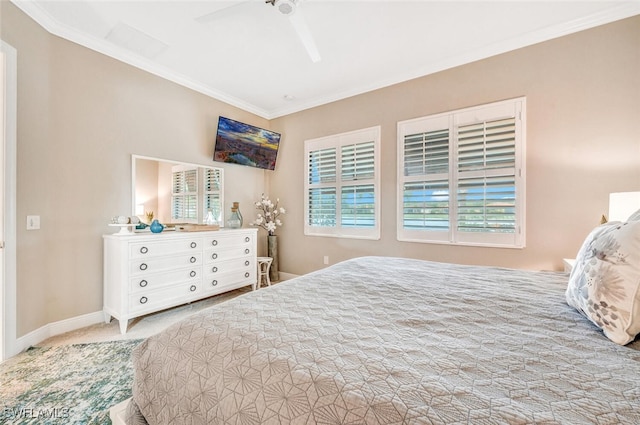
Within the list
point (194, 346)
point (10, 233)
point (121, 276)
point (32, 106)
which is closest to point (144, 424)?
point (194, 346)

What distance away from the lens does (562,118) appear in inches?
94.4

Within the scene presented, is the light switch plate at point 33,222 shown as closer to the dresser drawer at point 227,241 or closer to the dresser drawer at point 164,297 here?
the dresser drawer at point 164,297

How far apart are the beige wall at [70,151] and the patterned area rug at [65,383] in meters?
0.39

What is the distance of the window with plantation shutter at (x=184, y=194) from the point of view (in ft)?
10.3

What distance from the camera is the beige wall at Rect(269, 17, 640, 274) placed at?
86.1 inches

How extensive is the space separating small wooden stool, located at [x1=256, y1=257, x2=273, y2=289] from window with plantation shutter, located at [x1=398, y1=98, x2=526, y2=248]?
1.90m

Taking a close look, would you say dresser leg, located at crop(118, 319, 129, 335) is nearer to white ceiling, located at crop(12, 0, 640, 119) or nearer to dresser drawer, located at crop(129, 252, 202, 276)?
dresser drawer, located at crop(129, 252, 202, 276)

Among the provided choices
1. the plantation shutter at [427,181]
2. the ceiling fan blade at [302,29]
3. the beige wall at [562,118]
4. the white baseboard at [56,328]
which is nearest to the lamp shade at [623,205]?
the beige wall at [562,118]

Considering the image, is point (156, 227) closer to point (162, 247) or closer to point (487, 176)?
point (162, 247)

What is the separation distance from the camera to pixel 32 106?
2146 mm

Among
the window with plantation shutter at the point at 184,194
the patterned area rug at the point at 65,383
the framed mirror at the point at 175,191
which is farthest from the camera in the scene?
the window with plantation shutter at the point at 184,194

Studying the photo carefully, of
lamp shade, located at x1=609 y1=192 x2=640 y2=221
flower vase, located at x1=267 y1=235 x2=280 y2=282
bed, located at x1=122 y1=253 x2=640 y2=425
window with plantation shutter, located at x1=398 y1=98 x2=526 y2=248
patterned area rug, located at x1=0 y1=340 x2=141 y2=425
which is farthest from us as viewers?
flower vase, located at x1=267 y1=235 x2=280 y2=282

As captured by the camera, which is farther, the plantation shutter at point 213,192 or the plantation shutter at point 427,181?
the plantation shutter at point 213,192

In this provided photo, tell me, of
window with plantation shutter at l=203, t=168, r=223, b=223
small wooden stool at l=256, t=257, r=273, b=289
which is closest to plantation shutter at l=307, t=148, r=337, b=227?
small wooden stool at l=256, t=257, r=273, b=289
